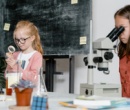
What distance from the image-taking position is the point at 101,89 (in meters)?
1.59

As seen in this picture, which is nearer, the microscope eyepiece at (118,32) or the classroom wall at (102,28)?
the microscope eyepiece at (118,32)

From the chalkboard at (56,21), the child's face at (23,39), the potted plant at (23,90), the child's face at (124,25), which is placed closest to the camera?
the potted plant at (23,90)

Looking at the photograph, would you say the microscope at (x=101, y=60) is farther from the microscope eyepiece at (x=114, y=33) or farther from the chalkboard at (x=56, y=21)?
the chalkboard at (x=56, y=21)

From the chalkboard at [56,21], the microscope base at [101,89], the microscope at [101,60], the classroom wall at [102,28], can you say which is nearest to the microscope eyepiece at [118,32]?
the microscope at [101,60]

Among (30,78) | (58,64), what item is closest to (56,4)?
(58,64)

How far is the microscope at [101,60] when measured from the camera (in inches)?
59.5

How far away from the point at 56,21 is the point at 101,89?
1.56 m

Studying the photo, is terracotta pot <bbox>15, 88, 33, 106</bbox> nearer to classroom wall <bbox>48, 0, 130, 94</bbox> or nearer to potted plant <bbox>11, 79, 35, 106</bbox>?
potted plant <bbox>11, 79, 35, 106</bbox>

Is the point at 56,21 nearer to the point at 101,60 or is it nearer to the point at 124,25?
the point at 124,25

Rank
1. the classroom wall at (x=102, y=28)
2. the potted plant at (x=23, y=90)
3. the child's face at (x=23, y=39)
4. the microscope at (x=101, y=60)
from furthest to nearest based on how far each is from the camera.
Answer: the classroom wall at (x=102, y=28), the child's face at (x=23, y=39), the microscope at (x=101, y=60), the potted plant at (x=23, y=90)

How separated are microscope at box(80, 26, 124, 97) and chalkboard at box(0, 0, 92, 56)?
1221mm

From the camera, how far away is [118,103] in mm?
1131

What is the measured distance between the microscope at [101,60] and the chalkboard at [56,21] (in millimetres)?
1221

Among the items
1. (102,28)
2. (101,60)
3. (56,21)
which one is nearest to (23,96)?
(101,60)
